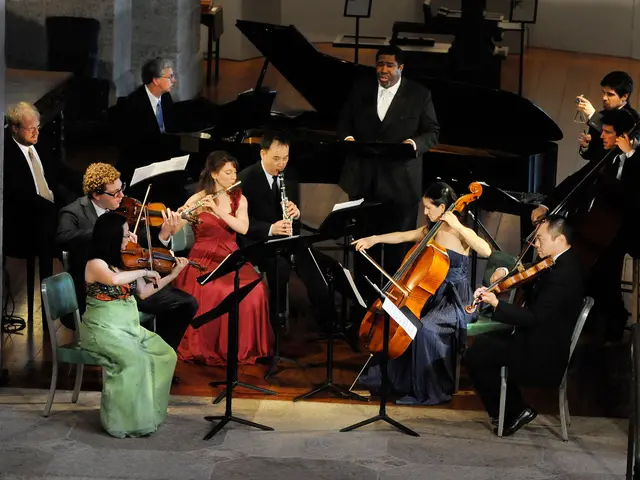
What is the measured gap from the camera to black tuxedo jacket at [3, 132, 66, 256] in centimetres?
745

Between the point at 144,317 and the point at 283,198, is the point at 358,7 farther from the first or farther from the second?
the point at 144,317

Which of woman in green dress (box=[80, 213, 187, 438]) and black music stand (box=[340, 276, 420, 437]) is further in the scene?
black music stand (box=[340, 276, 420, 437])

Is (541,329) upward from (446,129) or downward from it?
downward

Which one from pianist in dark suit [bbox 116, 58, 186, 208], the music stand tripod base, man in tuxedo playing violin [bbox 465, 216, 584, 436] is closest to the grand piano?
pianist in dark suit [bbox 116, 58, 186, 208]

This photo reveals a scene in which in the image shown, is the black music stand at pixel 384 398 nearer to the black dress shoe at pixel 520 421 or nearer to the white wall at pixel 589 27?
the black dress shoe at pixel 520 421

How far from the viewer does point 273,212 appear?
24.9 feet

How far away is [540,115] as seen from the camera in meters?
8.69

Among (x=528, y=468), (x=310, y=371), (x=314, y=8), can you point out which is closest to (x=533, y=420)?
(x=528, y=468)

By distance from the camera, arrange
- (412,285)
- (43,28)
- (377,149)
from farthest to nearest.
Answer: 1. (43,28)
2. (377,149)
3. (412,285)

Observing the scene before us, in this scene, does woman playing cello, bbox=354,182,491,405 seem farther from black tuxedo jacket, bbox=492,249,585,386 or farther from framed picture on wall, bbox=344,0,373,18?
framed picture on wall, bbox=344,0,373,18

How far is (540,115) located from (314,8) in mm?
6199

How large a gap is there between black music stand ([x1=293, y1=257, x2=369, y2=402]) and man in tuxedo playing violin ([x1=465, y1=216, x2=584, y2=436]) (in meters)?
0.68

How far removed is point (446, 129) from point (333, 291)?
9.14 ft

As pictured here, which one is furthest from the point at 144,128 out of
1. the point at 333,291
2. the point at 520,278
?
the point at 520,278
